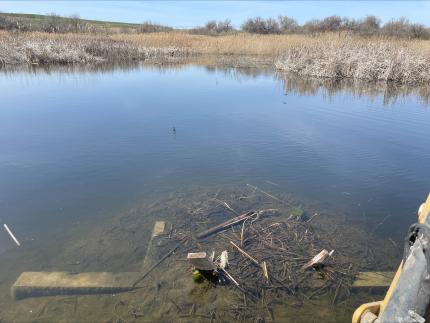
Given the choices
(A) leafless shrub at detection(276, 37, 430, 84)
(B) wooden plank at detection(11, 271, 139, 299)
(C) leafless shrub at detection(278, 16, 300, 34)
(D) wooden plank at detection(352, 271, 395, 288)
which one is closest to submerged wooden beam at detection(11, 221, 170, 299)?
(B) wooden plank at detection(11, 271, 139, 299)

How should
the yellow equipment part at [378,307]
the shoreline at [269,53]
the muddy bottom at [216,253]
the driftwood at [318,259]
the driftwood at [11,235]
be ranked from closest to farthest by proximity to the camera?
1. the yellow equipment part at [378,307]
2. the muddy bottom at [216,253]
3. the driftwood at [318,259]
4. the driftwood at [11,235]
5. the shoreline at [269,53]

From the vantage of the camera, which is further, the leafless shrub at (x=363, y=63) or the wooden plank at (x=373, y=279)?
the leafless shrub at (x=363, y=63)

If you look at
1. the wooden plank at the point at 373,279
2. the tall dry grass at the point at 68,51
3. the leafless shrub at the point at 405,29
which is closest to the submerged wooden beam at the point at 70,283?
the wooden plank at the point at 373,279

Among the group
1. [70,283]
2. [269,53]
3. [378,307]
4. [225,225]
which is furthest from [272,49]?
[378,307]

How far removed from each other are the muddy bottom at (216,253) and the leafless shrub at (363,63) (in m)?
13.8

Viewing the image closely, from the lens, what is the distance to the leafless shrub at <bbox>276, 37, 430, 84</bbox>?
15.8 meters

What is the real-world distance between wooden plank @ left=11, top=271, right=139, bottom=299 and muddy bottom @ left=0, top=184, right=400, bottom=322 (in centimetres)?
7

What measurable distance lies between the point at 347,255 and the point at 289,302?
119cm

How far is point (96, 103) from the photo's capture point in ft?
37.2

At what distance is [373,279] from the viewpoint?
3.71 meters

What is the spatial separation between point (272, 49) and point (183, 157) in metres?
23.5

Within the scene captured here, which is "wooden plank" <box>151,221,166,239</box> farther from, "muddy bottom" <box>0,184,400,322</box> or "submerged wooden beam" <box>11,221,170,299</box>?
"submerged wooden beam" <box>11,221,170,299</box>

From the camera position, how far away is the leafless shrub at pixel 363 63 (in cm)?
1582

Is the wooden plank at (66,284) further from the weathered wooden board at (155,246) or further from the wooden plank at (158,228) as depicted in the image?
the wooden plank at (158,228)
